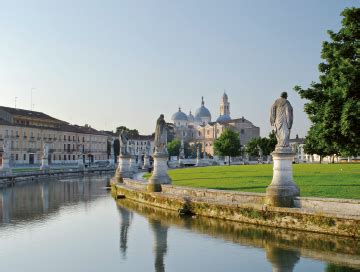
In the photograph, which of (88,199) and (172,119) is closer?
(88,199)

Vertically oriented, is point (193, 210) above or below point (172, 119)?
below

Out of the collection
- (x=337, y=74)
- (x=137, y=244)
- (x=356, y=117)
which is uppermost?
(x=337, y=74)

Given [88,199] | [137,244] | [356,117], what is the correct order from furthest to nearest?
[88,199] → [356,117] → [137,244]

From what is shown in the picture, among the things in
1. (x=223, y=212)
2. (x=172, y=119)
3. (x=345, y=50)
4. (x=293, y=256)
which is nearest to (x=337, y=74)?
(x=345, y=50)

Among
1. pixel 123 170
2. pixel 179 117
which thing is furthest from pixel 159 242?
pixel 179 117

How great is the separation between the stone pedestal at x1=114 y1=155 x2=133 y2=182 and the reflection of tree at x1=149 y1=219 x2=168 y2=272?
17.7 meters

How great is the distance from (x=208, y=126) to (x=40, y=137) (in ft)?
237

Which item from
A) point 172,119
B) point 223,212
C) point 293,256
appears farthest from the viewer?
point 172,119

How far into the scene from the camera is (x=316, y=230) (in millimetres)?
14703

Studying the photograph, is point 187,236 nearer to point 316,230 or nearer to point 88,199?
point 316,230

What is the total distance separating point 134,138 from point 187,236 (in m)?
139

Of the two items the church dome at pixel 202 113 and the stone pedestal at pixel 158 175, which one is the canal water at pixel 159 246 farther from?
the church dome at pixel 202 113

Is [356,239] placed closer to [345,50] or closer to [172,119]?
[345,50]

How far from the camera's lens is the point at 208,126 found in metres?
158
